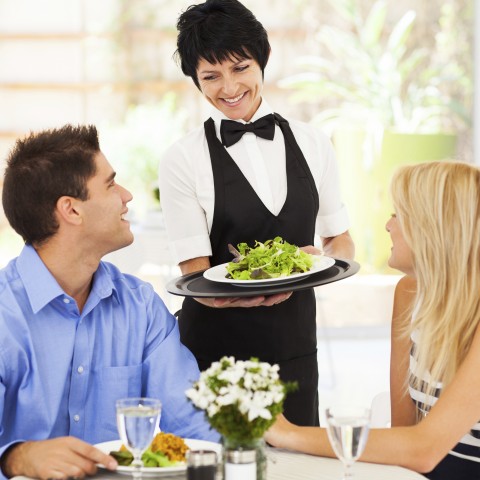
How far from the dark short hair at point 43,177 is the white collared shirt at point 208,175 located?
537 millimetres

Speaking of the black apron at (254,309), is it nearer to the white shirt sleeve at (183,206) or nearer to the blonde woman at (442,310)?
the white shirt sleeve at (183,206)

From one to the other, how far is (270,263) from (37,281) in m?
0.60

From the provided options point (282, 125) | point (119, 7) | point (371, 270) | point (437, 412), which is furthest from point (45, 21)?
point (437, 412)

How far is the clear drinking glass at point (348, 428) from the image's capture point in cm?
142

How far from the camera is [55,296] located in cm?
197

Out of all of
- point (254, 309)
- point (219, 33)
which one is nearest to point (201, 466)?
point (254, 309)

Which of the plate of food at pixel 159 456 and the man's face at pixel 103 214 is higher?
the man's face at pixel 103 214

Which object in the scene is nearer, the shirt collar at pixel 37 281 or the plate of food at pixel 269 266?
the shirt collar at pixel 37 281

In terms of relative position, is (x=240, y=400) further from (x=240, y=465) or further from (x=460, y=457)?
(x=460, y=457)

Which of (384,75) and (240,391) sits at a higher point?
(384,75)

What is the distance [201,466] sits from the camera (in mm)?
1451

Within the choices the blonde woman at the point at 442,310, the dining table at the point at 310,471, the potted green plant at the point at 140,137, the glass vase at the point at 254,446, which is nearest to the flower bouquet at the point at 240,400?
the glass vase at the point at 254,446

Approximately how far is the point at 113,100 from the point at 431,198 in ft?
18.6

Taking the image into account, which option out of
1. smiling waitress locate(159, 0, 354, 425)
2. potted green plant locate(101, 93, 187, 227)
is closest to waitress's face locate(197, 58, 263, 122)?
smiling waitress locate(159, 0, 354, 425)
